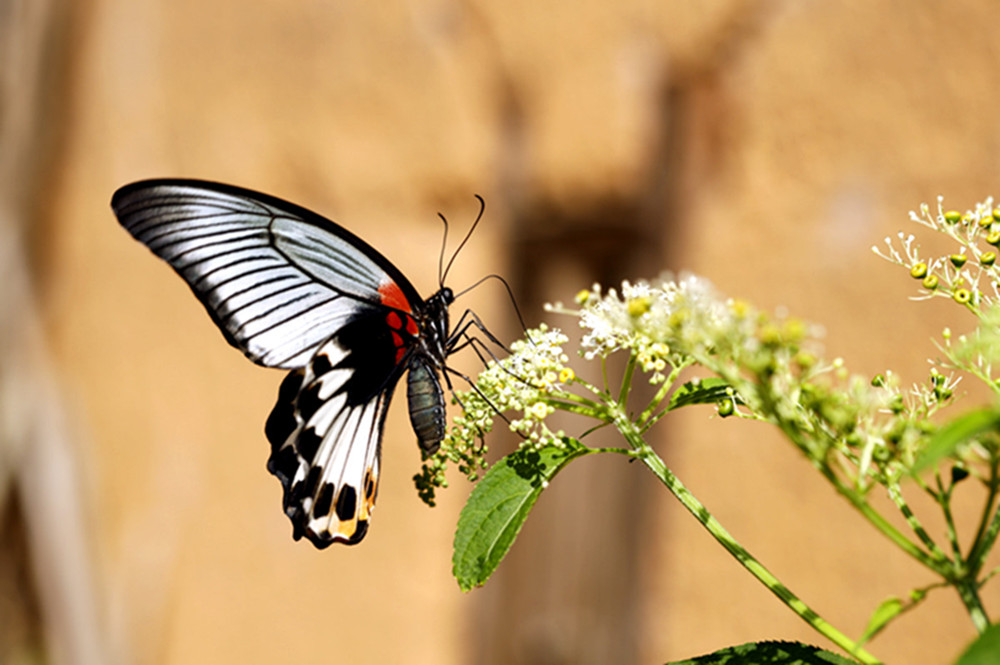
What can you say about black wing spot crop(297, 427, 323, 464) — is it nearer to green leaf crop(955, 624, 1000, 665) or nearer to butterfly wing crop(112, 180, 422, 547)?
butterfly wing crop(112, 180, 422, 547)

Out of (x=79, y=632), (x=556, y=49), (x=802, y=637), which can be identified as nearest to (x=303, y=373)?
(x=802, y=637)

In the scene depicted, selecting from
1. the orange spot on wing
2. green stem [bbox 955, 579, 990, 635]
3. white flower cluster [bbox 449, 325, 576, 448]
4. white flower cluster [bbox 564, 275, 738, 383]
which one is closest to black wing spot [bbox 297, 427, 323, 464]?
the orange spot on wing

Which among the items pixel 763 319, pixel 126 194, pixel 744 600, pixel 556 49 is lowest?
pixel 744 600

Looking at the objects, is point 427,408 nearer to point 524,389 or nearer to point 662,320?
point 524,389

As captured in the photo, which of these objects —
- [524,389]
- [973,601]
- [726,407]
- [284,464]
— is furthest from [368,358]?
[973,601]

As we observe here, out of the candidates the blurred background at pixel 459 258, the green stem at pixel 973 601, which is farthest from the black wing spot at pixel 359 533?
the blurred background at pixel 459 258

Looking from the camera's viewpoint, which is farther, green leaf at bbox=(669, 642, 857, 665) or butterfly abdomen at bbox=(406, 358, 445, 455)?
butterfly abdomen at bbox=(406, 358, 445, 455)

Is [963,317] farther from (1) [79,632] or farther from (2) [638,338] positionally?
(1) [79,632]
